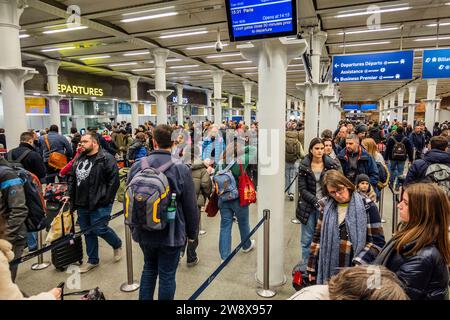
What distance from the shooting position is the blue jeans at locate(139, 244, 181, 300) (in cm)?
265

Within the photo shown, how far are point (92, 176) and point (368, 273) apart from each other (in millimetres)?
3397

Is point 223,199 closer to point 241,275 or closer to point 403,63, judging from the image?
point 241,275

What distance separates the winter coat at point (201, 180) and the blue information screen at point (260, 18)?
1610 mm

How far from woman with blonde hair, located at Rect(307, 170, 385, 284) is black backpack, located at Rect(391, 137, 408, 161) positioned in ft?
19.0

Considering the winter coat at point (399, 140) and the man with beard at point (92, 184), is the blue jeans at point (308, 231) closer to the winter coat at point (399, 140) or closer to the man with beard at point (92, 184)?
the man with beard at point (92, 184)

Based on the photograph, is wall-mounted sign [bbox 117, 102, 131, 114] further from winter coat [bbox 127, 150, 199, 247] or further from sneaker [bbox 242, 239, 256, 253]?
winter coat [bbox 127, 150, 199, 247]

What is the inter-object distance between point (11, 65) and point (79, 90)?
12831mm

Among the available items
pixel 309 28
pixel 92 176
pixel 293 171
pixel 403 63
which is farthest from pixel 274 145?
pixel 403 63

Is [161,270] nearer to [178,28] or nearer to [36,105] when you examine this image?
[178,28]

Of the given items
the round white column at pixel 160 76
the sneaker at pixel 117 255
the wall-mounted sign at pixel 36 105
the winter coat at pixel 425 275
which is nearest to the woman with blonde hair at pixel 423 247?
the winter coat at pixel 425 275

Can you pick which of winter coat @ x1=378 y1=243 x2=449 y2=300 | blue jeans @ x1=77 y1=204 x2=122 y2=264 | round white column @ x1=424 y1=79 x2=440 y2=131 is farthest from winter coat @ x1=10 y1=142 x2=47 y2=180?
round white column @ x1=424 y1=79 x2=440 y2=131

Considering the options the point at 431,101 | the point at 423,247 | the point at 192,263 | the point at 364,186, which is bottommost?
the point at 192,263

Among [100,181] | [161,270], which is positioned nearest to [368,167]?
[161,270]

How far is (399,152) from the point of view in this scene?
24.6 ft
